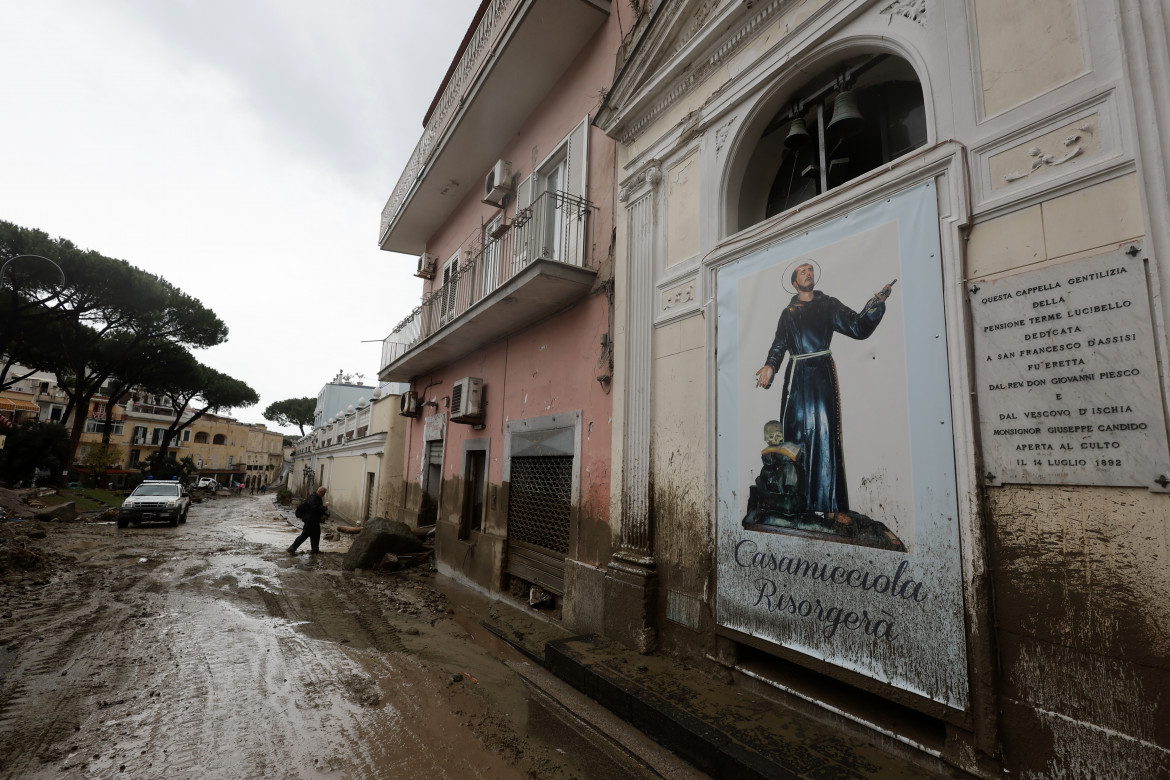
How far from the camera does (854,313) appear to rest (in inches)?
135

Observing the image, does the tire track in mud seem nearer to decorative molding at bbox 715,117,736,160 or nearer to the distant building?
decorative molding at bbox 715,117,736,160

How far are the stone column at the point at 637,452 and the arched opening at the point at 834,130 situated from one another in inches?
42.4

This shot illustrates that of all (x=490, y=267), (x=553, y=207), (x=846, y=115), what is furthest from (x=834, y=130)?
(x=490, y=267)

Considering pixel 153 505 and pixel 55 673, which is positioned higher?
pixel 153 505

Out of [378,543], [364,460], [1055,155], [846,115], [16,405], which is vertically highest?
[16,405]

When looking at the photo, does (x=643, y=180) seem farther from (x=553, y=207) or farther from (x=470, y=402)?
(x=470, y=402)

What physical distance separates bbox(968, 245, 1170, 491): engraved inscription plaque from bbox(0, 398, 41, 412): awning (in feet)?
165

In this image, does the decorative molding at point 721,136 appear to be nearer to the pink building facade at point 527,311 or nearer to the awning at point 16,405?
the pink building facade at point 527,311

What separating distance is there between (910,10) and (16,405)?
53.3 m

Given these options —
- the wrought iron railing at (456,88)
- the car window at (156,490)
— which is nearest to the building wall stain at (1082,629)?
the wrought iron railing at (456,88)

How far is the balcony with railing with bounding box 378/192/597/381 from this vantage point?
638 centimetres

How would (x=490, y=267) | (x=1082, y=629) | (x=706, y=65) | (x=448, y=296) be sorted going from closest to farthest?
(x=1082, y=629)
(x=706, y=65)
(x=490, y=267)
(x=448, y=296)

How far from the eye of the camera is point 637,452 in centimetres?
512

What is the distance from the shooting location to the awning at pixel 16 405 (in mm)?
34722
